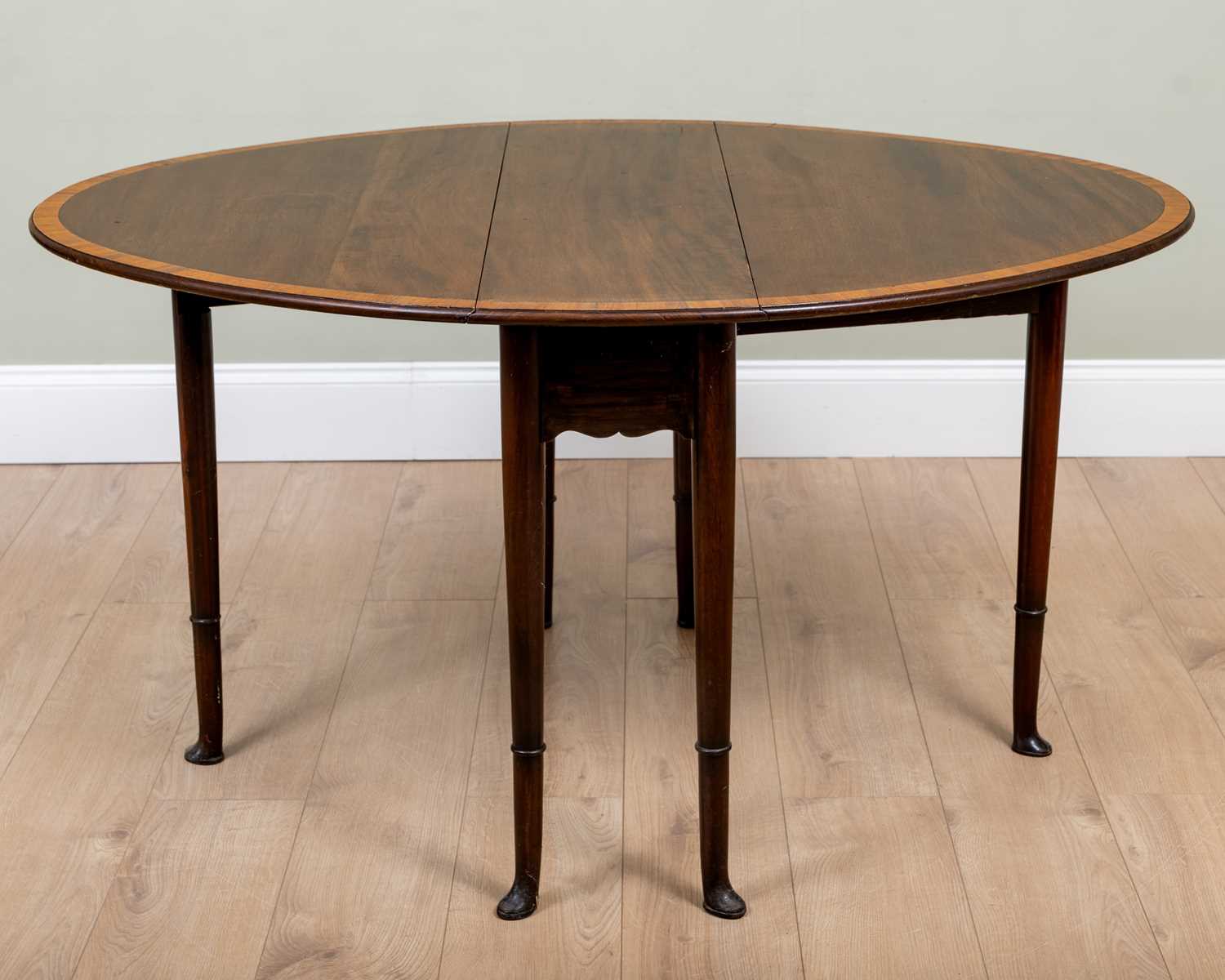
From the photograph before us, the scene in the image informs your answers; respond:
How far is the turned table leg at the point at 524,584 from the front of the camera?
1.34 meters

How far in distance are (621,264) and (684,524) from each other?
75 cm

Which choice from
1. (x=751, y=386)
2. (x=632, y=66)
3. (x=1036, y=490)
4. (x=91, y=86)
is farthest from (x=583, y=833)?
(x=91, y=86)

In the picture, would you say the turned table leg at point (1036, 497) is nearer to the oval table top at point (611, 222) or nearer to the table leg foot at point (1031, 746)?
the table leg foot at point (1031, 746)

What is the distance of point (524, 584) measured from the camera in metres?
1.45

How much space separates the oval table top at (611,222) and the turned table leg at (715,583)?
0.32ft

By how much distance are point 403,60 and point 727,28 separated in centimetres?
→ 56

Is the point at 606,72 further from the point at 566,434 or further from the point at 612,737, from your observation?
the point at 612,737

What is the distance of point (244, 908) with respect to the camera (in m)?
1.57

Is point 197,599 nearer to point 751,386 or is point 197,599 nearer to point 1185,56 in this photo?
point 751,386

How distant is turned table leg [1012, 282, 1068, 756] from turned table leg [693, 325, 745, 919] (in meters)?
0.43

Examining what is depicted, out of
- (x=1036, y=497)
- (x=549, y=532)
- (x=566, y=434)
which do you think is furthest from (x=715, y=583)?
(x=566, y=434)

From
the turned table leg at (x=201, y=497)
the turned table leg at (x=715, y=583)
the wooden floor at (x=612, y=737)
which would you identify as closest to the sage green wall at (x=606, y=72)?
the wooden floor at (x=612, y=737)

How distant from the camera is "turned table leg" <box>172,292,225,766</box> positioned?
1614mm

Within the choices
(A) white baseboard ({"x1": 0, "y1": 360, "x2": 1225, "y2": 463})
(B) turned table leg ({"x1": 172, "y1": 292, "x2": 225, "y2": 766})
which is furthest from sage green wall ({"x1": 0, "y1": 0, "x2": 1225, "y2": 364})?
(B) turned table leg ({"x1": 172, "y1": 292, "x2": 225, "y2": 766})
